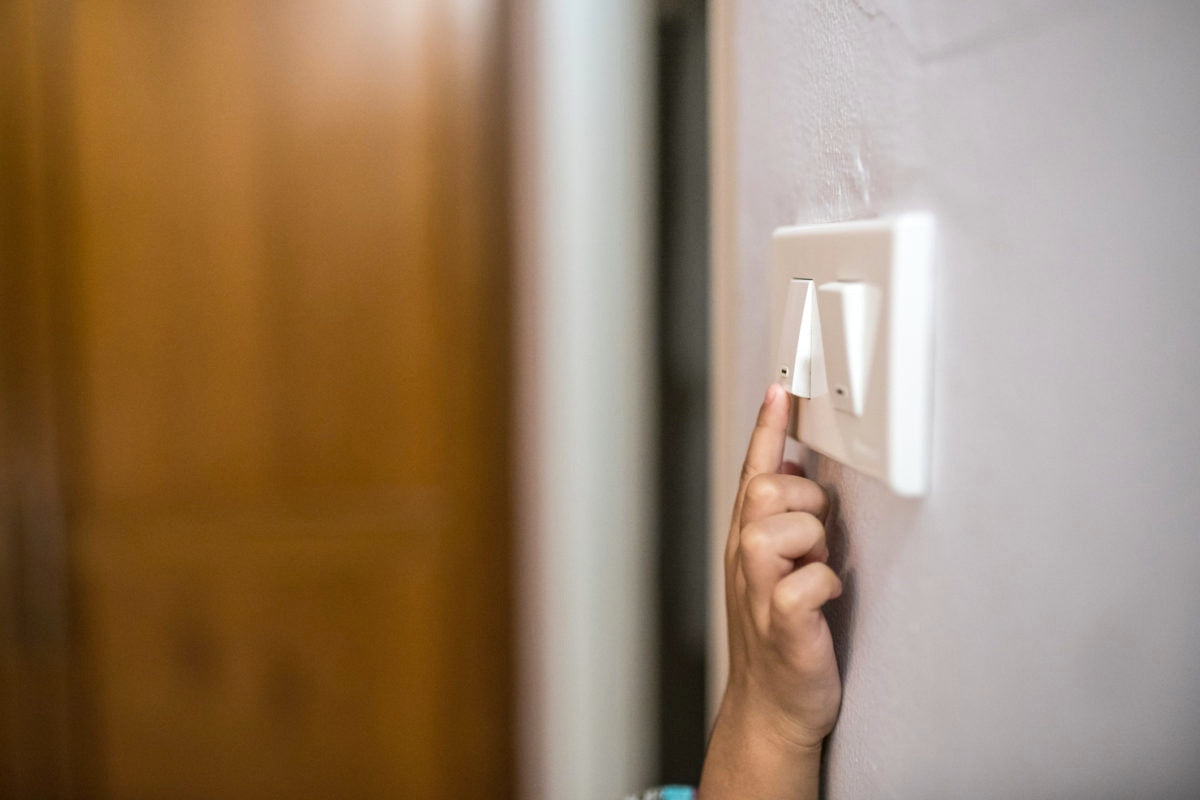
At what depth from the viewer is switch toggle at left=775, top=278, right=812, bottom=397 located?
45 cm

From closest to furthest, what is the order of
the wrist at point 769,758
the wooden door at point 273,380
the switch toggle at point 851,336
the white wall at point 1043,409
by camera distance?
the white wall at point 1043,409 → the switch toggle at point 851,336 → the wrist at point 769,758 → the wooden door at point 273,380

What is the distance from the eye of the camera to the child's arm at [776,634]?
0.43 meters

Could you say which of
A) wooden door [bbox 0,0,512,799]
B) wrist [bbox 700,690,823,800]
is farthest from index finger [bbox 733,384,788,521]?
wooden door [bbox 0,0,512,799]

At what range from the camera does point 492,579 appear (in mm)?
1591

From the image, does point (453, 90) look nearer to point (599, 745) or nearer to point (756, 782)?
point (599, 745)

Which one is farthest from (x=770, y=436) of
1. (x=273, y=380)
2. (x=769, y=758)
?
(x=273, y=380)

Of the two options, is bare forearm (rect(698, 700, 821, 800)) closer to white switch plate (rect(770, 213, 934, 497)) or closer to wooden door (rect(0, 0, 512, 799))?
white switch plate (rect(770, 213, 934, 497))

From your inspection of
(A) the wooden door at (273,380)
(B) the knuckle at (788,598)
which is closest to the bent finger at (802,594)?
(B) the knuckle at (788,598)

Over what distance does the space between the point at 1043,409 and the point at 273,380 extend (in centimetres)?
136

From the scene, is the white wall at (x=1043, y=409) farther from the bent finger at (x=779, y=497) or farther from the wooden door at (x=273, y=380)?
the wooden door at (x=273, y=380)

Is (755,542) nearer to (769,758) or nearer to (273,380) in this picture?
(769,758)

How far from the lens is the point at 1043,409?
31 cm

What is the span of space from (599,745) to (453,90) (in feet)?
3.60

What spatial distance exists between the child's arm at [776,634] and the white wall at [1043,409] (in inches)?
1.1
